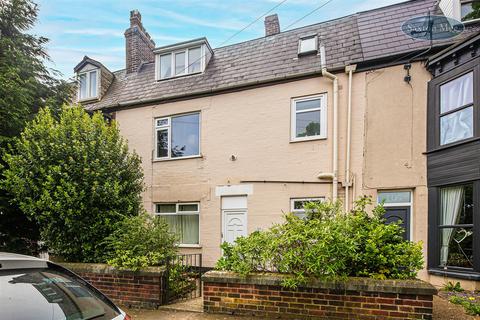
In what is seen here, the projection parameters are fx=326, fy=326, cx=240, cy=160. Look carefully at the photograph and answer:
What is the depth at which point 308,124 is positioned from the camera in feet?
31.0

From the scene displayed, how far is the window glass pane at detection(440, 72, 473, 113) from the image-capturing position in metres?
7.46

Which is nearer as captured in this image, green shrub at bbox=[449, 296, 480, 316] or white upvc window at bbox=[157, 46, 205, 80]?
green shrub at bbox=[449, 296, 480, 316]

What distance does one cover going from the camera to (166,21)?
8484 mm

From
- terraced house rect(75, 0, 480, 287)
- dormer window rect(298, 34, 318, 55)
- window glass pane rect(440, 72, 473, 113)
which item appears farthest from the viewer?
dormer window rect(298, 34, 318, 55)

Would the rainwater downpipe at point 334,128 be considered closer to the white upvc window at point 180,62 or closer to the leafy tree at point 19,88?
the white upvc window at point 180,62

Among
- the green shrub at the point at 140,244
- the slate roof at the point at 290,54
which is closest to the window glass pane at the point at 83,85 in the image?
the slate roof at the point at 290,54

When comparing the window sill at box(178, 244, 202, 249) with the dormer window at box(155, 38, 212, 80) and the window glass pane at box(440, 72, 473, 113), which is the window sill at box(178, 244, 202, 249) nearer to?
the dormer window at box(155, 38, 212, 80)

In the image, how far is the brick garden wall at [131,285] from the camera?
5543 mm

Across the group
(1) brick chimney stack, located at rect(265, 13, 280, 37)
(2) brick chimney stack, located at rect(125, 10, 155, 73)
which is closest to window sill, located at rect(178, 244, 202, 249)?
(2) brick chimney stack, located at rect(125, 10, 155, 73)

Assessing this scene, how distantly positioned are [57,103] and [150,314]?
24.6ft

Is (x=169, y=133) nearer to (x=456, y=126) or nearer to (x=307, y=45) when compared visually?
(x=307, y=45)

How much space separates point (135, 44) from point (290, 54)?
705 cm

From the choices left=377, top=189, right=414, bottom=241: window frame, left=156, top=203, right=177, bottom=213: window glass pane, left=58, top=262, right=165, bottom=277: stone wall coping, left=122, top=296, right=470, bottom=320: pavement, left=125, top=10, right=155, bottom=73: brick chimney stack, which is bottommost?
left=122, top=296, right=470, bottom=320: pavement

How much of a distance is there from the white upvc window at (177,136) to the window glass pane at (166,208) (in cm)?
158
